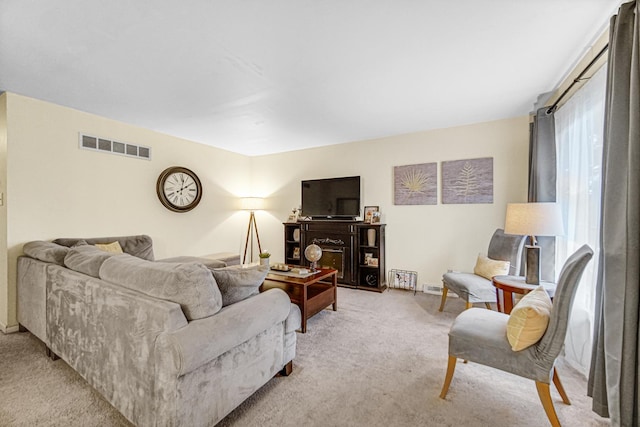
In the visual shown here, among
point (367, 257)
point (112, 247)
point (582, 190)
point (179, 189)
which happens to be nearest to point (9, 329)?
point (112, 247)

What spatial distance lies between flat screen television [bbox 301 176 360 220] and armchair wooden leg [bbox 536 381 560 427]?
3.09 metres

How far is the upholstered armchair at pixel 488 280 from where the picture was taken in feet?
8.82

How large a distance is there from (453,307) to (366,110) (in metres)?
2.72

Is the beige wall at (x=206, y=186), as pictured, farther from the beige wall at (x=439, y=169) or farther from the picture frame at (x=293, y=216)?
the picture frame at (x=293, y=216)

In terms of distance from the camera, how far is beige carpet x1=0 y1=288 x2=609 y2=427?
1547 millimetres

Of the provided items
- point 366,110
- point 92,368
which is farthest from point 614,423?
point 366,110

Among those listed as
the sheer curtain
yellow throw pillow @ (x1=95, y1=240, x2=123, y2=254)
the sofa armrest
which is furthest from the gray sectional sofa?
the sheer curtain

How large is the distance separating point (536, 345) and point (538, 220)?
3.95 ft

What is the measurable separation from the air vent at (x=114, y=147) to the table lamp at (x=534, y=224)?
461 centimetres

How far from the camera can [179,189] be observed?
4207 millimetres

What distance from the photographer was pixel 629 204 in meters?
1.24

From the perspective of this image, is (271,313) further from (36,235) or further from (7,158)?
(7,158)

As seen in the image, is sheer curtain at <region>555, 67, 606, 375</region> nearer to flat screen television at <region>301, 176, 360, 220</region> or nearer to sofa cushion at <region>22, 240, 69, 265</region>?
flat screen television at <region>301, 176, 360, 220</region>

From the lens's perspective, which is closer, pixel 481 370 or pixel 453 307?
pixel 481 370
